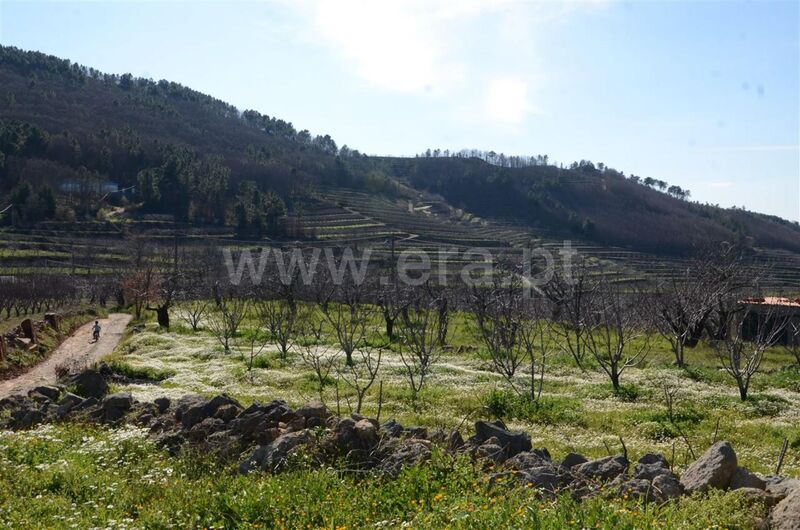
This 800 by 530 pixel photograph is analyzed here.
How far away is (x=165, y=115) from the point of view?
6073 inches

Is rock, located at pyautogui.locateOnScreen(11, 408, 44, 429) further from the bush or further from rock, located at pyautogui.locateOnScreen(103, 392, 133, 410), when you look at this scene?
the bush

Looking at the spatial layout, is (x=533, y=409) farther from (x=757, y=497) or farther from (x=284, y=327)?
(x=284, y=327)

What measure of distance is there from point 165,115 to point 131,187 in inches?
2247

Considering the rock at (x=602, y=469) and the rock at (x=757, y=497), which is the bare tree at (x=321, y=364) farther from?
the rock at (x=757, y=497)

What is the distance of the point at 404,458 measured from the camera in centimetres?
906

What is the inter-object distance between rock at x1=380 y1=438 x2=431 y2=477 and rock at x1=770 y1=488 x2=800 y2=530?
424cm

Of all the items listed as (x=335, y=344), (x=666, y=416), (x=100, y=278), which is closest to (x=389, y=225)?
(x=100, y=278)

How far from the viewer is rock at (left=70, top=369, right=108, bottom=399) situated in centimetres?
1564

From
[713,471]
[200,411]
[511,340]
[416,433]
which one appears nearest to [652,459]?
[713,471]

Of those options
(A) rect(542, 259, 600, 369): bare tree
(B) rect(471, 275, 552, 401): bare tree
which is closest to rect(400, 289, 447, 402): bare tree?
(B) rect(471, 275, 552, 401): bare tree

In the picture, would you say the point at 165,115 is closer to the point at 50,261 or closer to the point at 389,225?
the point at 389,225

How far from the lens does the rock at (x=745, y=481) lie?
25.5ft

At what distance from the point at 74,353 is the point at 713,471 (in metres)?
29.8

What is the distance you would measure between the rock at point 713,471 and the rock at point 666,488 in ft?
0.58
